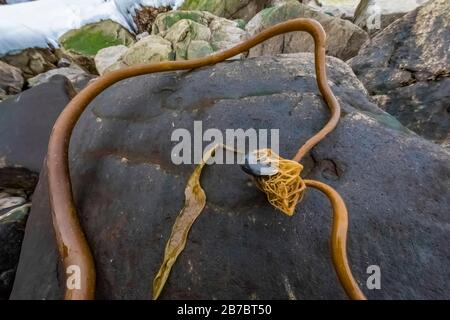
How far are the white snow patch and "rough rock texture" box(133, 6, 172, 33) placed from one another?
0.17 meters

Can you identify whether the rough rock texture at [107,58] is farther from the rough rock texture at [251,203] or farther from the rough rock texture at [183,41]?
the rough rock texture at [251,203]

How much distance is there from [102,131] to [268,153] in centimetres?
95

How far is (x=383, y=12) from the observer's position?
6203 mm

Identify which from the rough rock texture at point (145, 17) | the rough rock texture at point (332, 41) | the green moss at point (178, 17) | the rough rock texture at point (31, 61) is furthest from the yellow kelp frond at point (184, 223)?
the rough rock texture at point (145, 17)

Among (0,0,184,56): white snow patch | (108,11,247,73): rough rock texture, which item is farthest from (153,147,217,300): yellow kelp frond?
(0,0,184,56): white snow patch

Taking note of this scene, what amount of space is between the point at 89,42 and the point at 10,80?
3.78 m

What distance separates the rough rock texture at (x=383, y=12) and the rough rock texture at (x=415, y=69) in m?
4.26

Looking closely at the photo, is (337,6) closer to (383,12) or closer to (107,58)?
(383,12)

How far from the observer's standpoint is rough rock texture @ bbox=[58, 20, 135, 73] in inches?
364

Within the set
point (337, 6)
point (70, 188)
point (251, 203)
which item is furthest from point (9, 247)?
point (337, 6)

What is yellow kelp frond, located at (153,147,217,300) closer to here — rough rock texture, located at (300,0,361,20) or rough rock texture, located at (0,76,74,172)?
rough rock texture, located at (0,76,74,172)

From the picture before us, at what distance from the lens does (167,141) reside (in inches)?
56.0

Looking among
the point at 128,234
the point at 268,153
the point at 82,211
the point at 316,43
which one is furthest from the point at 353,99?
the point at 82,211

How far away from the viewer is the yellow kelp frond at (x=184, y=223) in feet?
3.54
